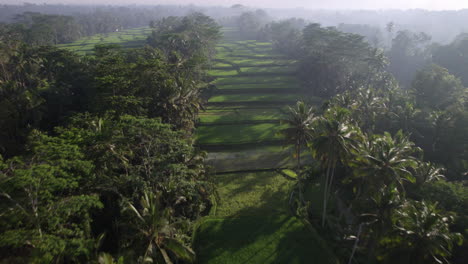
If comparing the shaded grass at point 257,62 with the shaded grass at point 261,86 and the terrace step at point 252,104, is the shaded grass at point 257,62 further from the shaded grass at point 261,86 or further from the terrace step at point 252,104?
the terrace step at point 252,104

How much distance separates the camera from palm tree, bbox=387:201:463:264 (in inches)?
564

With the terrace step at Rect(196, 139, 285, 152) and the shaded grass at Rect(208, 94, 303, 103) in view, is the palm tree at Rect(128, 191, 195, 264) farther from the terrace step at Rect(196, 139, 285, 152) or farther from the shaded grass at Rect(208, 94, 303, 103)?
the shaded grass at Rect(208, 94, 303, 103)

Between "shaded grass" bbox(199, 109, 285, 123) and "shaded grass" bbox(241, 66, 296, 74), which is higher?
"shaded grass" bbox(241, 66, 296, 74)

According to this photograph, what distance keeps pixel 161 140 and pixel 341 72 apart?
49081mm

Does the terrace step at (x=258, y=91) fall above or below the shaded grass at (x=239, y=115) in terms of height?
above

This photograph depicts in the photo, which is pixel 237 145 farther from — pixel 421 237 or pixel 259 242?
pixel 421 237

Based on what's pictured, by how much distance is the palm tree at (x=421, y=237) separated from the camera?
1433 cm

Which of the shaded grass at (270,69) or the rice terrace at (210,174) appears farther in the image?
the shaded grass at (270,69)

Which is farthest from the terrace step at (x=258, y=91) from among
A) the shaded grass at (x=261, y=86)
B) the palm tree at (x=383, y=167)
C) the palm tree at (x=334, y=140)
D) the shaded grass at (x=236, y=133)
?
the palm tree at (x=383, y=167)

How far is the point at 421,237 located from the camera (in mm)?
14594

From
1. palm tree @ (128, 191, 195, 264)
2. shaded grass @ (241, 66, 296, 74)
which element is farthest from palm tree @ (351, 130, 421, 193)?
shaded grass @ (241, 66, 296, 74)

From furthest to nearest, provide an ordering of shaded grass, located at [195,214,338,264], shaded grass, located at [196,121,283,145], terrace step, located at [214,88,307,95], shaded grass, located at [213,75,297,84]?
shaded grass, located at [213,75,297,84] < terrace step, located at [214,88,307,95] < shaded grass, located at [196,121,283,145] < shaded grass, located at [195,214,338,264]

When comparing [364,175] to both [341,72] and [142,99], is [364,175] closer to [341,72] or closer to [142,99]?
[142,99]

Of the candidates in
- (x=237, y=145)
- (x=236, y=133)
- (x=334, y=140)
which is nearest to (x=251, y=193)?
(x=334, y=140)
